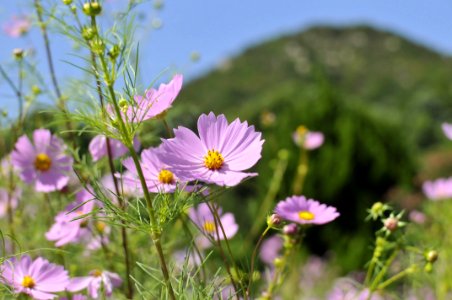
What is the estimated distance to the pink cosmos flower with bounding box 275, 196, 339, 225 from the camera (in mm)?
633

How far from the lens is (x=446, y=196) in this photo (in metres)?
1.83

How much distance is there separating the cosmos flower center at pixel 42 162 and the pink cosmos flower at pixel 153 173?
1.06 feet

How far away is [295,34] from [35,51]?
4648cm

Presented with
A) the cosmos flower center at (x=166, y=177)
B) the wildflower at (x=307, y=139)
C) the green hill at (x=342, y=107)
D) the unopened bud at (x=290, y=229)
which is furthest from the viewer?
the green hill at (x=342, y=107)

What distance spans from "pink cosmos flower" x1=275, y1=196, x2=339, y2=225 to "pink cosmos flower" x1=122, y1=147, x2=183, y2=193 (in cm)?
12

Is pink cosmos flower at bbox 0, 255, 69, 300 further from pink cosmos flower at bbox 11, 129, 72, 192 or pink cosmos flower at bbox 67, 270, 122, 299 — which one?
pink cosmos flower at bbox 11, 129, 72, 192

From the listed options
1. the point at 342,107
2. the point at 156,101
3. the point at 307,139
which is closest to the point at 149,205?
the point at 156,101

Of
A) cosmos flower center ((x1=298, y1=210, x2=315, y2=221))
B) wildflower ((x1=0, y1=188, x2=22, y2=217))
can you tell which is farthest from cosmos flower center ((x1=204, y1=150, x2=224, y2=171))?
wildflower ((x1=0, y1=188, x2=22, y2=217))

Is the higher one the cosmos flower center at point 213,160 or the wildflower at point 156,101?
the wildflower at point 156,101

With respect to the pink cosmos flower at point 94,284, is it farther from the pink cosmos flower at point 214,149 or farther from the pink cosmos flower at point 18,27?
the pink cosmos flower at point 18,27

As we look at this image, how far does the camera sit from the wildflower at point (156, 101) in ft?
1.77

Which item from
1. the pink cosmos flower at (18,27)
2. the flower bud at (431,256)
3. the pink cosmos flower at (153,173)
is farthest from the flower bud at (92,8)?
the pink cosmos flower at (18,27)

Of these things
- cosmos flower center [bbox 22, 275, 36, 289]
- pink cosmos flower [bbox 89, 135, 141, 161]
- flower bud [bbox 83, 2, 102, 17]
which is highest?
flower bud [bbox 83, 2, 102, 17]

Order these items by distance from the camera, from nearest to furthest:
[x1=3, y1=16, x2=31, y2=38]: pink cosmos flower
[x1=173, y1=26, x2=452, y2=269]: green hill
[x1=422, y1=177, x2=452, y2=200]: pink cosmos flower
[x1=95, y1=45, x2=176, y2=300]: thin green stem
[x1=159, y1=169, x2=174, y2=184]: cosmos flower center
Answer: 1. [x1=95, y1=45, x2=176, y2=300]: thin green stem
2. [x1=159, y1=169, x2=174, y2=184]: cosmos flower center
3. [x1=3, y1=16, x2=31, y2=38]: pink cosmos flower
4. [x1=422, y1=177, x2=452, y2=200]: pink cosmos flower
5. [x1=173, y1=26, x2=452, y2=269]: green hill
